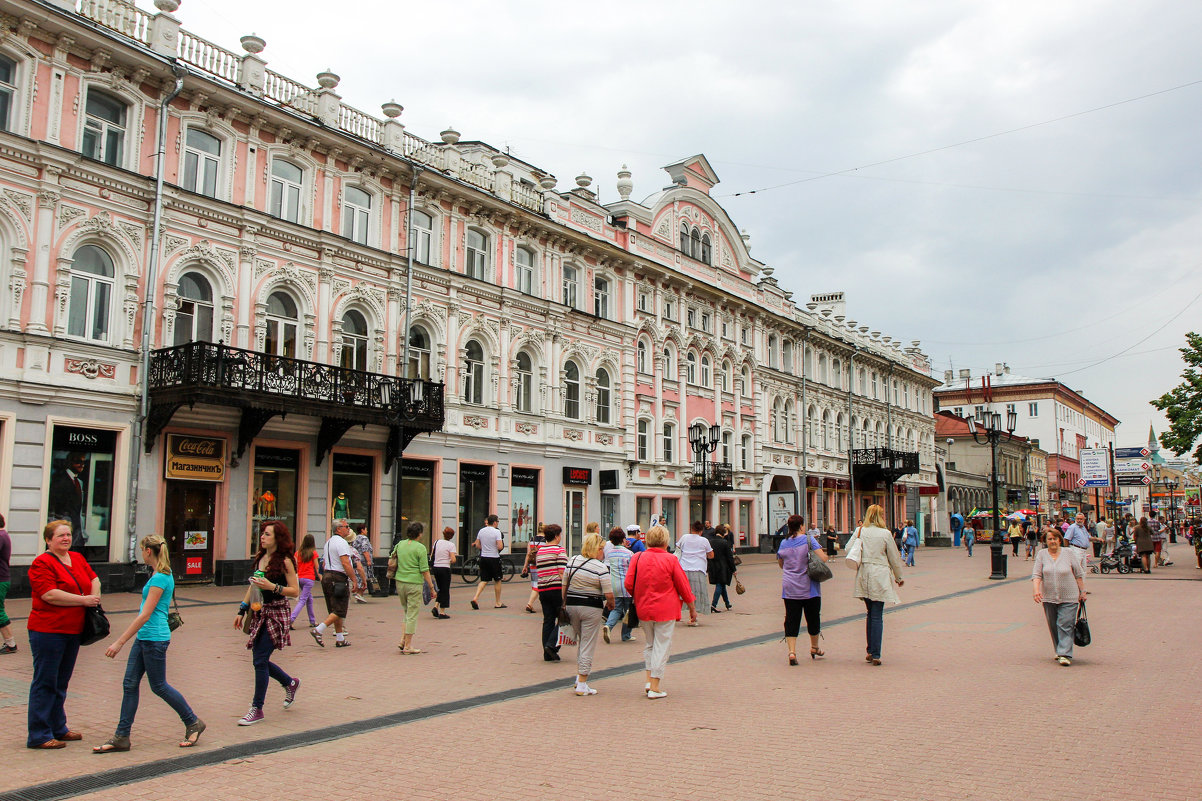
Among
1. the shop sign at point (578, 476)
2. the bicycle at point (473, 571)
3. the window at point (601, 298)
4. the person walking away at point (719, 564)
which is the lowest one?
the bicycle at point (473, 571)

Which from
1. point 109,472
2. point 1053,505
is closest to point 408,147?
point 109,472

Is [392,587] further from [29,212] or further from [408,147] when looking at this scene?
[408,147]

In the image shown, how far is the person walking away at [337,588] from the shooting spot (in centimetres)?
1279

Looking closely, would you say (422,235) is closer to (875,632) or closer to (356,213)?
(356,213)

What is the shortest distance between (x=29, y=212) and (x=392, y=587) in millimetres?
10667

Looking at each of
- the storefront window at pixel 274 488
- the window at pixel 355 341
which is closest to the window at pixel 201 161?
the window at pixel 355 341

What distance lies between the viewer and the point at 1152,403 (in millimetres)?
32219

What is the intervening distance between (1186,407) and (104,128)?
32.5m

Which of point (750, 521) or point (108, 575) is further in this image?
point (750, 521)

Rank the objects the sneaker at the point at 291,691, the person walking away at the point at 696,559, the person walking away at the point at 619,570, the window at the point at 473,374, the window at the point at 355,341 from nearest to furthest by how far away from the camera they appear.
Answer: the sneaker at the point at 291,691 → the person walking away at the point at 619,570 → the person walking away at the point at 696,559 → the window at the point at 355,341 → the window at the point at 473,374

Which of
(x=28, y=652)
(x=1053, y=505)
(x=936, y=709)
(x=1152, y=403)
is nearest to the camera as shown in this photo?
(x=936, y=709)

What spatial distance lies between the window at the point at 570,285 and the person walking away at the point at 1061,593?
22898mm

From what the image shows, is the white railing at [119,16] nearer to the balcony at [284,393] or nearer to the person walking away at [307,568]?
the balcony at [284,393]

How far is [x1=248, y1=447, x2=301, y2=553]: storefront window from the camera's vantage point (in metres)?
22.2
